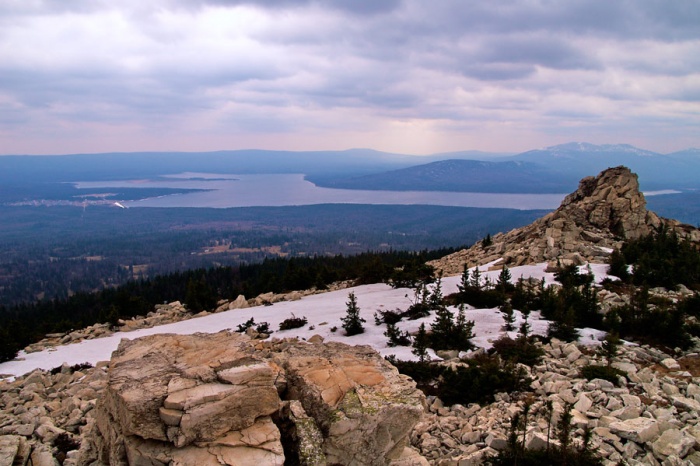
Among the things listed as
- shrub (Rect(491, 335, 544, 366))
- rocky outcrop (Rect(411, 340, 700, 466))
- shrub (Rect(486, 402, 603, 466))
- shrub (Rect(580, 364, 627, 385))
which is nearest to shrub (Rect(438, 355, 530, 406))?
rocky outcrop (Rect(411, 340, 700, 466))

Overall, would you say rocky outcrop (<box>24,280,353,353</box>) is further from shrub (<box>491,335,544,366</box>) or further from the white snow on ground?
shrub (<box>491,335,544,366</box>)

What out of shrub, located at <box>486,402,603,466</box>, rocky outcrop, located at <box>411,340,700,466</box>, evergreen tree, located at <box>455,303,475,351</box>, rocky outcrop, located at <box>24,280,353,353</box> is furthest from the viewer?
rocky outcrop, located at <box>24,280,353,353</box>

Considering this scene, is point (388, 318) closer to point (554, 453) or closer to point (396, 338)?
point (396, 338)

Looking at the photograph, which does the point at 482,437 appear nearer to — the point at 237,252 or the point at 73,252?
the point at 237,252

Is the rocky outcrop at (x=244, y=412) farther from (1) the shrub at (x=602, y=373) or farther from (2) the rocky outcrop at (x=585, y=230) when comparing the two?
(2) the rocky outcrop at (x=585, y=230)

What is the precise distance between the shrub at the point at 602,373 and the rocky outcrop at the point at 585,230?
1783 centimetres

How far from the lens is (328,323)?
19297 millimetres

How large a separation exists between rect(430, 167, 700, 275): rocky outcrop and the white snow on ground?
3.66m

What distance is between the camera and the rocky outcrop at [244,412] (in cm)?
650

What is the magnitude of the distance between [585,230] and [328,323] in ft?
79.3

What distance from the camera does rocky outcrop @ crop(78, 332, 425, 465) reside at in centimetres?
650

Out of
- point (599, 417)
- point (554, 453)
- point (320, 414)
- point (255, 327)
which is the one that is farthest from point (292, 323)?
point (554, 453)

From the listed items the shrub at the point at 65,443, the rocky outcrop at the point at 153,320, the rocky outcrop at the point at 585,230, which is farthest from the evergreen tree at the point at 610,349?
the rocky outcrop at the point at 153,320

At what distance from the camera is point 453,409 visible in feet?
35.3
